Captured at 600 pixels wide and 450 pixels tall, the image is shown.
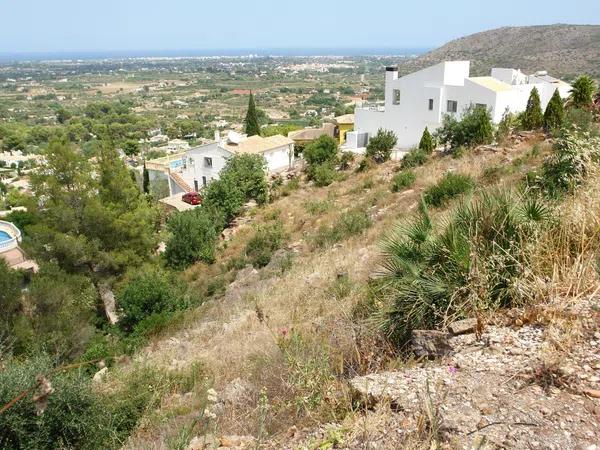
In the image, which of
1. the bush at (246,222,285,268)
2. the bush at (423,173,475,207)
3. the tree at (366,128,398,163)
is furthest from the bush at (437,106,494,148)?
the bush at (246,222,285,268)

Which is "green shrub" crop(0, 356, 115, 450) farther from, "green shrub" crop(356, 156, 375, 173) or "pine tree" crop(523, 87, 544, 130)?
"pine tree" crop(523, 87, 544, 130)

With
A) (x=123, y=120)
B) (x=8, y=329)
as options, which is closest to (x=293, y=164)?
(x=8, y=329)

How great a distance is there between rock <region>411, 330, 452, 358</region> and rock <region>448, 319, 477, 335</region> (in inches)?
2.9

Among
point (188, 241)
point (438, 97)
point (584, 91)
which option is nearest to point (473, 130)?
point (584, 91)

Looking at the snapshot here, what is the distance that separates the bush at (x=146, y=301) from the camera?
1172 cm

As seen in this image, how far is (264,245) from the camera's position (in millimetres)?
14828

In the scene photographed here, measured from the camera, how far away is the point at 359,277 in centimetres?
816

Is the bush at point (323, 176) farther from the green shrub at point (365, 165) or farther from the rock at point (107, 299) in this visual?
the rock at point (107, 299)

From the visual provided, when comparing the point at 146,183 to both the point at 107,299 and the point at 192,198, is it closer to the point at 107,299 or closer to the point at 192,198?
the point at 192,198

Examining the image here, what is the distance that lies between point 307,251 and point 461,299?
888 cm

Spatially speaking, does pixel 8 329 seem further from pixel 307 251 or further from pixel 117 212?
pixel 307 251

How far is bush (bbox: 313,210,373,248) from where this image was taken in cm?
1279

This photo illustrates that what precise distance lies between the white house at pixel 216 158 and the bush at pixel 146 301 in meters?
15.4

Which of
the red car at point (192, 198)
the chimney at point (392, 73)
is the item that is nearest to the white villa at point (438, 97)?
the chimney at point (392, 73)
